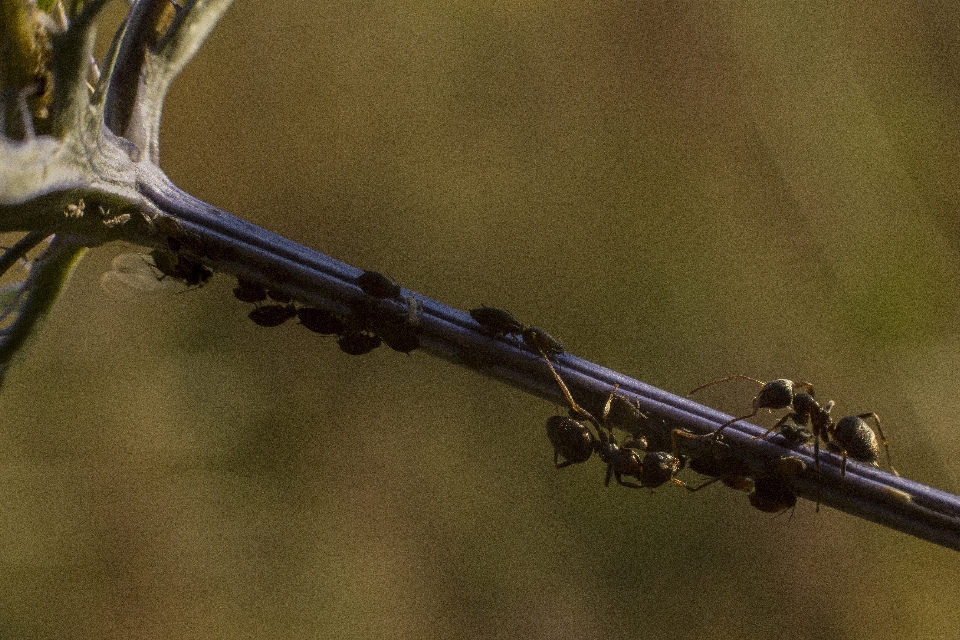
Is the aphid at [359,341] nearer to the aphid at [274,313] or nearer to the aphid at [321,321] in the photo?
the aphid at [321,321]

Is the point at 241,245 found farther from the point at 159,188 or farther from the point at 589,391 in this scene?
the point at 589,391

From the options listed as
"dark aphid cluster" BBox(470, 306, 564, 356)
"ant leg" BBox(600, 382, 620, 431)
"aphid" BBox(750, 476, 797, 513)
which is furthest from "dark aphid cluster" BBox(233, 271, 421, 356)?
"aphid" BBox(750, 476, 797, 513)

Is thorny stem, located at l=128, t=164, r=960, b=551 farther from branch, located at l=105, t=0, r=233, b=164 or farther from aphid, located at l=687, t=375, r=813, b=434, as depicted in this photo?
aphid, located at l=687, t=375, r=813, b=434

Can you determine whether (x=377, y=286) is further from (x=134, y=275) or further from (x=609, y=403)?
(x=134, y=275)

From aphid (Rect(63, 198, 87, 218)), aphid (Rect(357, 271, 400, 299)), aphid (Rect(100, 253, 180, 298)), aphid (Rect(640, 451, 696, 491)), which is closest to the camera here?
aphid (Rect(63, 198, 87, 218))

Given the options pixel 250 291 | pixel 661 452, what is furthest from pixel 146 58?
pixel 661 452

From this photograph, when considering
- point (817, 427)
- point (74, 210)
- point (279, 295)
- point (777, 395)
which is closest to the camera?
point (74, 210)
